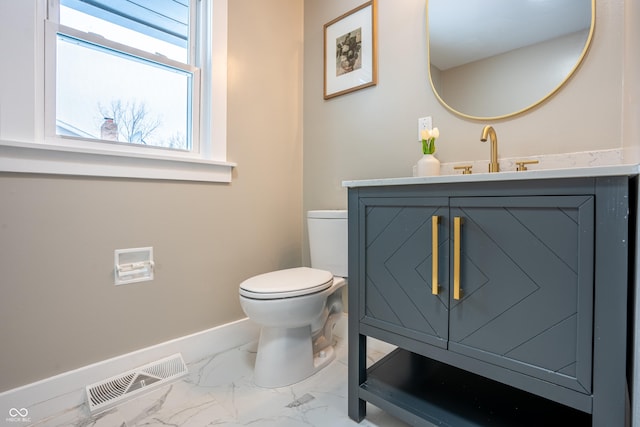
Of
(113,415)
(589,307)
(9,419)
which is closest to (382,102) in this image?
(589,307)

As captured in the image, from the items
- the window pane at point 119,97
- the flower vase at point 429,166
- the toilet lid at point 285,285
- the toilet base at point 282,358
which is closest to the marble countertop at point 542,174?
the flower vase at point 429,166

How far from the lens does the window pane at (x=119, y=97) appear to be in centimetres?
127

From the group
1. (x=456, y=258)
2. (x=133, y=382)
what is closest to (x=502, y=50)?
(x=456, y=258)

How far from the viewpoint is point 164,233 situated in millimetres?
1462

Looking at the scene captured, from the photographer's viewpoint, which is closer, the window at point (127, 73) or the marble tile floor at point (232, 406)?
the marble tile floor at point (232, 406)

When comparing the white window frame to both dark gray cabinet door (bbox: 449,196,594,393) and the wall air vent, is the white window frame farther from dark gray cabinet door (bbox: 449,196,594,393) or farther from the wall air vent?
dark gray cabinet door (bbox: 449,196,594,393)

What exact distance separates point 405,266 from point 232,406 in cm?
87

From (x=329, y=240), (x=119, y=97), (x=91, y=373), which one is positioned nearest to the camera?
(x=91, y=373)

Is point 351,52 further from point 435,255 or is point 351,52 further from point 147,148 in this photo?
point 435,255

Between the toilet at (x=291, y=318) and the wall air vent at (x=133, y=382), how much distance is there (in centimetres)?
40

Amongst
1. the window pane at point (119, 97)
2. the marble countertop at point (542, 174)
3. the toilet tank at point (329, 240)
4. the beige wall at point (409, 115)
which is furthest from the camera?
the toilet tank at point (329, 240)

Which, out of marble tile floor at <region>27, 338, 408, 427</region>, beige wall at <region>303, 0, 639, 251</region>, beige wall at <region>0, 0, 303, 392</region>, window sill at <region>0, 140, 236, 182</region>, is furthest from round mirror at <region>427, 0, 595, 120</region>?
marble tile floor at <region>27, 338, 408, 427</region>

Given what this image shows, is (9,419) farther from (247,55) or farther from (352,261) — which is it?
(247,55)

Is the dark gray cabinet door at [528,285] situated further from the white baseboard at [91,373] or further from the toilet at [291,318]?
the white baseboard at [91,373]
